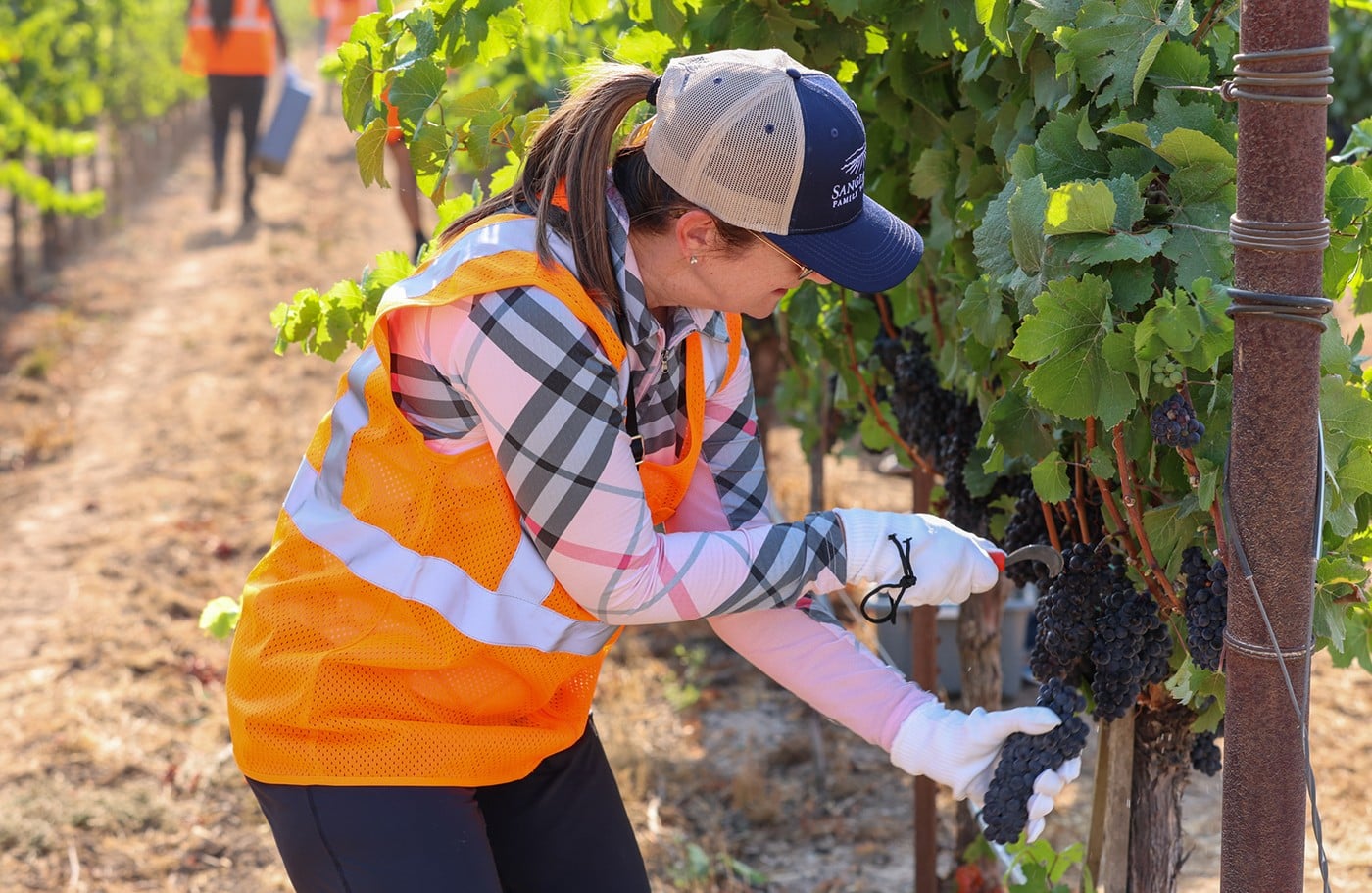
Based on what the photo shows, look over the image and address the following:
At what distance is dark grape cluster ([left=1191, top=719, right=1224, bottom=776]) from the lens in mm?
1947

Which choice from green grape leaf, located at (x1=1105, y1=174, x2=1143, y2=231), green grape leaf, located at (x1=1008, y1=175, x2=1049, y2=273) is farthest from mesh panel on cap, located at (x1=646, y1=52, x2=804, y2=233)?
green grape leaf, located at (x1=1105, y1=174, x2=1143, y2=231)

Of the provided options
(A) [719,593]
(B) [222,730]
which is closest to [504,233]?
(A) [719,593]

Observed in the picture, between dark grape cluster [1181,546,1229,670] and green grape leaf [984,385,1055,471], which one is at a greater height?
green grape leaf [984,385,1055,471]

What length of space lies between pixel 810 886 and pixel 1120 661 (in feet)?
6.11

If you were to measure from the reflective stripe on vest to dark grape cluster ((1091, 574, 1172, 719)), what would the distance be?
65 centimetres

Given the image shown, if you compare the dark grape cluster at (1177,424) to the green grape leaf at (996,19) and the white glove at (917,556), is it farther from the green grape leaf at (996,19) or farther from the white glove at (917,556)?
the green grape leaf at (996,19)

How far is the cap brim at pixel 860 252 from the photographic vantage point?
163 centimetres

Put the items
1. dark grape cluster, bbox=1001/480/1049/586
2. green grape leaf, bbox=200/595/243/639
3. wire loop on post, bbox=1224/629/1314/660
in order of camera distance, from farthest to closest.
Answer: green grape leaf, bbox=200/595/243/639
dark grape cluster, bbox=1001/480/1049/586
wire loop on post, bbox=1224/629/1314/660

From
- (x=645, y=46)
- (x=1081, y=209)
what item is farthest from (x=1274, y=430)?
(x=645, y=46)

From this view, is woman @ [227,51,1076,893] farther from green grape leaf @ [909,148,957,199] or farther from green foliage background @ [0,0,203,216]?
green foliage background @ [0,0,203,216]

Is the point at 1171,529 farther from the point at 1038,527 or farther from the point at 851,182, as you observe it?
the point at 851,182

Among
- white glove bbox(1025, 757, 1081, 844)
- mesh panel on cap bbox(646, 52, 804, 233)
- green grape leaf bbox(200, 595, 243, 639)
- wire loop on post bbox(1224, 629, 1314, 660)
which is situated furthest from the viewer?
green grape leaf bbox(200, 595, 243, 639)

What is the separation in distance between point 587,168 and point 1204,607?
0.87 meters

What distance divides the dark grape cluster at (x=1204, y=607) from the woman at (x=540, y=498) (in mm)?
198
